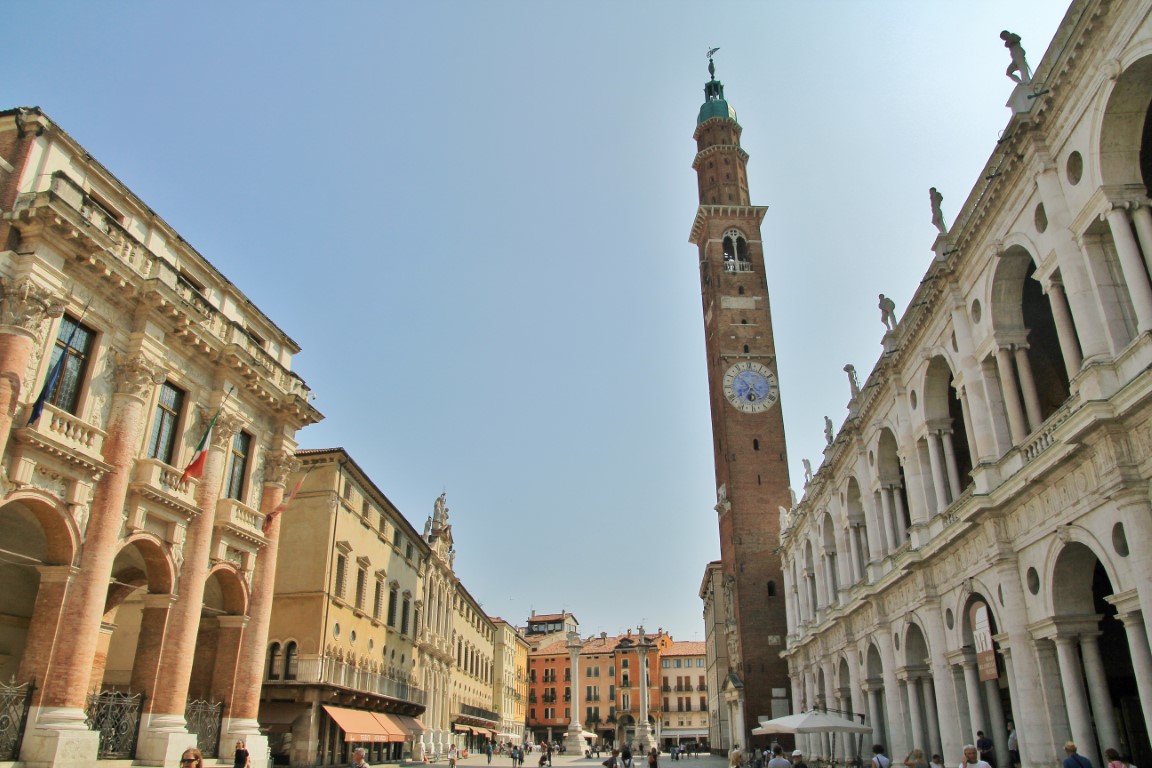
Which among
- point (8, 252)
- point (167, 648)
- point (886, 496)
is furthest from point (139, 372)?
point (886, 496)

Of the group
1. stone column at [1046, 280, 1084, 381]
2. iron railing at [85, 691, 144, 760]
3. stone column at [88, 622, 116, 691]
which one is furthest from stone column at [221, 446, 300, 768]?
stone column at [1046, 280, 1084, 381]

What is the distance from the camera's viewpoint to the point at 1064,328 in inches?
643

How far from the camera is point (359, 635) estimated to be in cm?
3412

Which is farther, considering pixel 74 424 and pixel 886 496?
pixel 886 496

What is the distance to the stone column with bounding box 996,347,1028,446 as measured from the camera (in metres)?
18.6

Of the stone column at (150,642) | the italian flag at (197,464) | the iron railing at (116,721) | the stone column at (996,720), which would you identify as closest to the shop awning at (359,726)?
the stone column at (150,642)

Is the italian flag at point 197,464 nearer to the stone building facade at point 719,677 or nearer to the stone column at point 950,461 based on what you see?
the stone column at point 950,461

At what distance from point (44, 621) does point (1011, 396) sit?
20755mm

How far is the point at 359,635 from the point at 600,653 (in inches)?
3386

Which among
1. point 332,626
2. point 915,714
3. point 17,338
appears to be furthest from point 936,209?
point 332,626

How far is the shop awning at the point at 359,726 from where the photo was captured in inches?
1168

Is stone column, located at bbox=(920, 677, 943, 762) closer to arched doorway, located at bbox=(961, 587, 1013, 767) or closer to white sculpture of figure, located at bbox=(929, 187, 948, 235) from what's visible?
arched doorway, located at bbox=(961, 587, 1013, 767)

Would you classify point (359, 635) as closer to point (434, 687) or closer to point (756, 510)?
point (434, 687)

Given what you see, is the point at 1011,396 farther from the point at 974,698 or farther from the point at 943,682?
the point at 943,682
